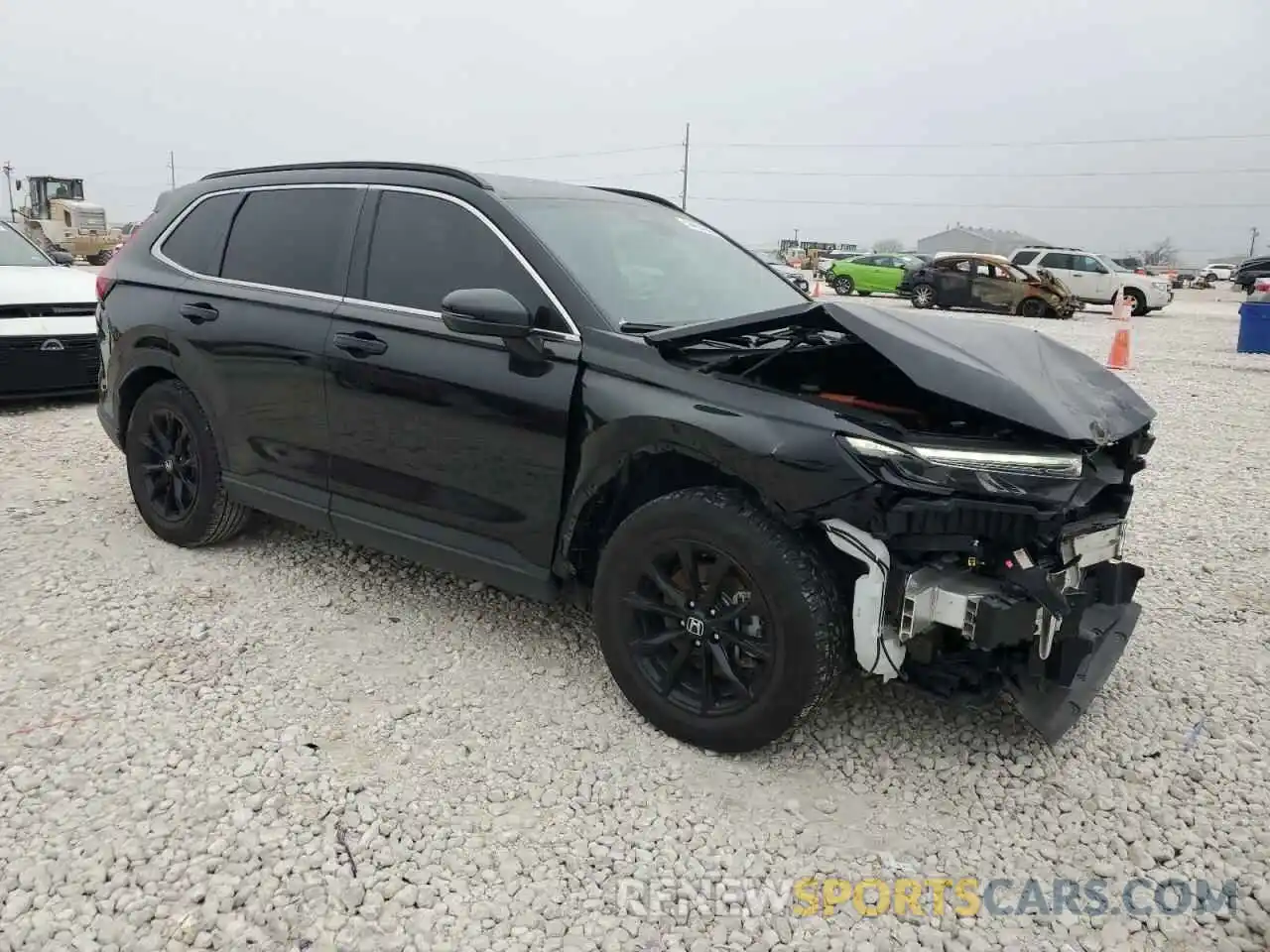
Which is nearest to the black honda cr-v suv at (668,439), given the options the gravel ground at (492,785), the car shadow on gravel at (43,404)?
the gravel ground at (492,785)

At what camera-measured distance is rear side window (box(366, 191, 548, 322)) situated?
326 centimetres

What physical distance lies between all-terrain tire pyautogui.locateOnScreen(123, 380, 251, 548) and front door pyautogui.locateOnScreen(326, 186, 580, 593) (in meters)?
0.89

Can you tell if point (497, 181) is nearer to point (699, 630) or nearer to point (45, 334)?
point (699, 630)

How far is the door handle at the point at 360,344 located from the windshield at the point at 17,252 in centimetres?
623

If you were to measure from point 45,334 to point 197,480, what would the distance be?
4152mm

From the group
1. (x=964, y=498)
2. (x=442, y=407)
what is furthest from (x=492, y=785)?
(x=964, y=498)

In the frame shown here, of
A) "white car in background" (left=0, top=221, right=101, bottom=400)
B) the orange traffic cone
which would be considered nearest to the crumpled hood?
"white car in background" (left=0, top=221, right=101, bottom=400)

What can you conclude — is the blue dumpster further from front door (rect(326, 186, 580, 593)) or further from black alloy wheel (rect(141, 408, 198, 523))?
black alloy wheel (rect(141, 408, 198, 523))

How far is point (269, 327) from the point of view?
384cm

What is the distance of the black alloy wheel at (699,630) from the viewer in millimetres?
2719

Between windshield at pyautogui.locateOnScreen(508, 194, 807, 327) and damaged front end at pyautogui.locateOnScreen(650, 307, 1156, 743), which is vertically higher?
windshield at pyautogui.locateOnScreen(508, 194, 807, 327)

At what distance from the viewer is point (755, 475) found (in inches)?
103

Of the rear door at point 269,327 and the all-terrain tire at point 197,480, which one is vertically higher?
the rear door at point 269,327

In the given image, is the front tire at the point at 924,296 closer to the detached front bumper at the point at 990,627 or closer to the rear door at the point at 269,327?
the rear door at the point at 269,327
